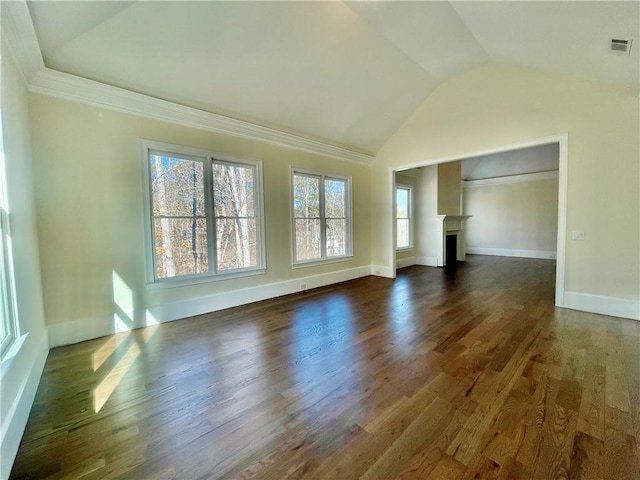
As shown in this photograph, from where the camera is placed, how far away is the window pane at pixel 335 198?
18.1 ft

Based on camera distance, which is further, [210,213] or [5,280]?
[210,213]

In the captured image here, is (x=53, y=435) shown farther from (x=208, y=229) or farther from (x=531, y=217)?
(x=531, y=217)

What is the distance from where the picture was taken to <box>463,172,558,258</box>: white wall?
866 cm

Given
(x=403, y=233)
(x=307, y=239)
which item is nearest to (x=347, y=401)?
(x=307, y=239)

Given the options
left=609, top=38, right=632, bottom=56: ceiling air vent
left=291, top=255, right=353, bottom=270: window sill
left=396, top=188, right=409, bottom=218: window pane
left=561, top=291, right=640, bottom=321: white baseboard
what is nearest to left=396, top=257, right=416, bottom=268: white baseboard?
left=396, top=188, right=409, bottom=218: window pane

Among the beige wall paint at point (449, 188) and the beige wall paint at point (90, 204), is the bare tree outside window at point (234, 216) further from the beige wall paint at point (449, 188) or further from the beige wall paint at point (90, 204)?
the beige wall paint at point (449, 188)

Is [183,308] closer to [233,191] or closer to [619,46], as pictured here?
[233,191]

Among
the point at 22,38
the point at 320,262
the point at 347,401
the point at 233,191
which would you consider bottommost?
the point at 347,401

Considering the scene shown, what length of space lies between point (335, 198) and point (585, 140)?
153 inches

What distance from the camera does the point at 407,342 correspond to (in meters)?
2.79

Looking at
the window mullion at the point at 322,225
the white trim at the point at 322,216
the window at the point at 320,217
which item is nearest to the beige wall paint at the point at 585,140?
the white trim at the point at 322,216

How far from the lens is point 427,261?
770cm

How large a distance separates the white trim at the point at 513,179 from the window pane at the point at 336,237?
23.4ft

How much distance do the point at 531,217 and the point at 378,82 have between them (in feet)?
25.9
